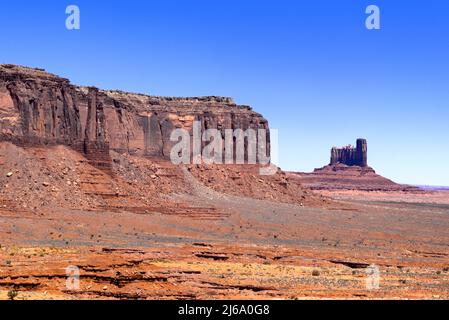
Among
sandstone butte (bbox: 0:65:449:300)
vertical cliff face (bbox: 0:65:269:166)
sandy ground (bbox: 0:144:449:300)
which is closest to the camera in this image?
sandy ground (bbox: 0:144:449:300)

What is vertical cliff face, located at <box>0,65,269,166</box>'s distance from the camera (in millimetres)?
58906

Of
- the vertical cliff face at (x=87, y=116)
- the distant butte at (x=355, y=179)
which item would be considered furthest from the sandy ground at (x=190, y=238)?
the distant butte at (x=355, y=179)

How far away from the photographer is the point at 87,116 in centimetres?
6606

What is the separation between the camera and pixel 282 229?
200 ft

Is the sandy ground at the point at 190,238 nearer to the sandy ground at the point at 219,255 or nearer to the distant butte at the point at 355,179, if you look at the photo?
the sandy ground at the point at 219,255

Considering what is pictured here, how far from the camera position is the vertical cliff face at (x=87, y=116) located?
58.9 meters
